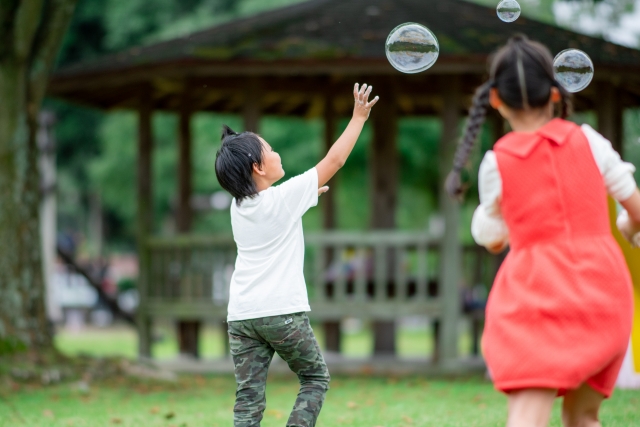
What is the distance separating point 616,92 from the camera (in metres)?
11.7

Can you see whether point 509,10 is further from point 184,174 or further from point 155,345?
point 155,345

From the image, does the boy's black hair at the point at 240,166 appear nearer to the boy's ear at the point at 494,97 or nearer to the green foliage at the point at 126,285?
the boy's ear at the point at 494,97

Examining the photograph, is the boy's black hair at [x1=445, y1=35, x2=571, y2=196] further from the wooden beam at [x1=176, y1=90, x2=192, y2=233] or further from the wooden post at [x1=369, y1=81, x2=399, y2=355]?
the wooden beam at [x1=176, y1=90, x2=192, y2=233]

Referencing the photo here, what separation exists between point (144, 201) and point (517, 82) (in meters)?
9.33

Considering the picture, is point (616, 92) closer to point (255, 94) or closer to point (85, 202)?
point (255, 94)

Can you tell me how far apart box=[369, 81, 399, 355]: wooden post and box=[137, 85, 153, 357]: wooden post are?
2.87 metres

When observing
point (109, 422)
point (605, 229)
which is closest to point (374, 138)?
point (109, 422)

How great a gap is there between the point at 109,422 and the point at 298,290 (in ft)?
10.0

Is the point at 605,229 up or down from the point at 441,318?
up

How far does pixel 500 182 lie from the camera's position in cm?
321

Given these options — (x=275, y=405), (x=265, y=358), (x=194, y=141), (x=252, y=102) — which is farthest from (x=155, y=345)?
(x=265, y=358)

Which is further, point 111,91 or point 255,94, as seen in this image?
point 111,91

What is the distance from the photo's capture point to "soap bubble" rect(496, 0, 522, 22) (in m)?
5.84

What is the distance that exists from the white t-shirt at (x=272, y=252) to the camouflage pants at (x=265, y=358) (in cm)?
6
